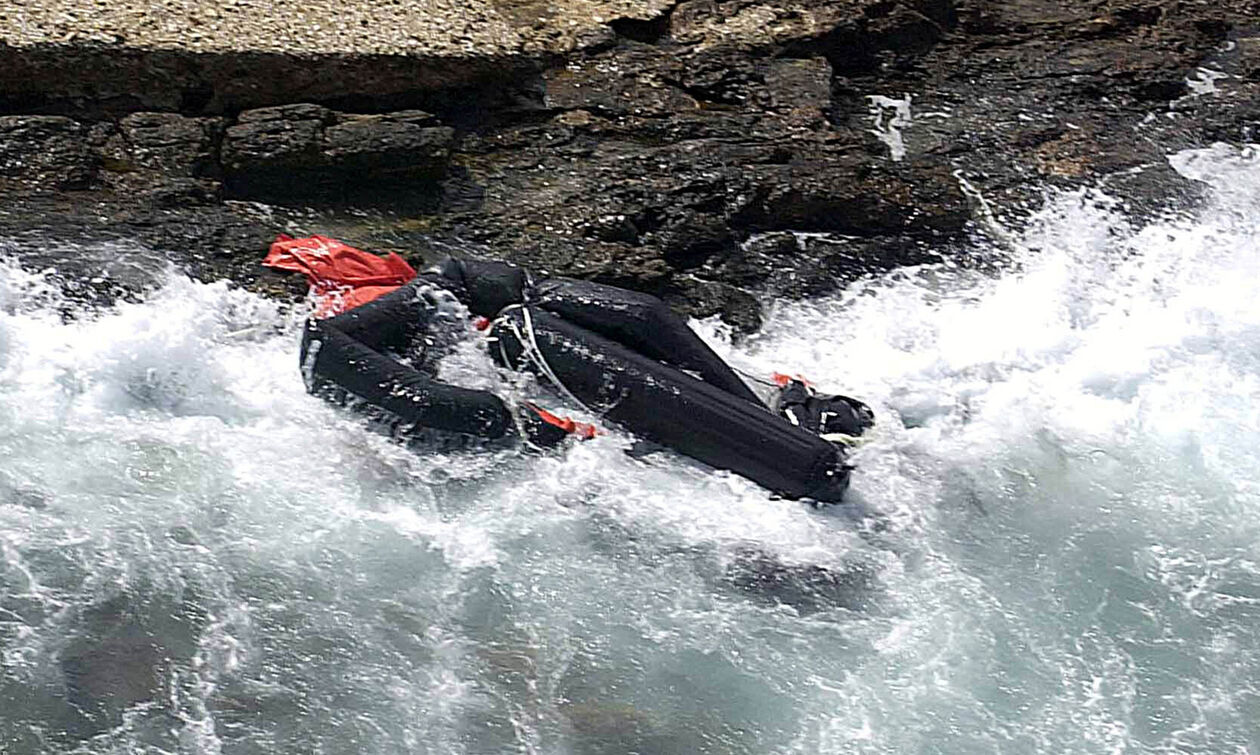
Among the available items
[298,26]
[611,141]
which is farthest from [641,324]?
[298,26]

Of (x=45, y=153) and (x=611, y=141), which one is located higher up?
(x=45, y=153)

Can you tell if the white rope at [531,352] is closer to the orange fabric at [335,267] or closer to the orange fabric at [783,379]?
the orange fabric at [335,267]

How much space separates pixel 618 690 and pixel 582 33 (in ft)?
14.6

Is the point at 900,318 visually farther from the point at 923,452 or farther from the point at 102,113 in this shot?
the point at 102,113

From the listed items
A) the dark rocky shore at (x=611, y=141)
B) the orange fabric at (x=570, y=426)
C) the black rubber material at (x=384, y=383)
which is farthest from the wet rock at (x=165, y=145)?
the orange fabric at (x=570, y=426)

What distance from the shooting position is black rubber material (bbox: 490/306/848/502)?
578 centimetres

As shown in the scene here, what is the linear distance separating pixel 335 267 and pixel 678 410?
5.43 ft

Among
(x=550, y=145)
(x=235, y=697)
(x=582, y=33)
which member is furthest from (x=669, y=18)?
(x=235, y=697)

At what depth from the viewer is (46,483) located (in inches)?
221

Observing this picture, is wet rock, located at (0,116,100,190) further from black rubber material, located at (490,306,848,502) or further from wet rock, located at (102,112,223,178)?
black rubber material, located at (490,306,848,502)

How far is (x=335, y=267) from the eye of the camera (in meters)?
6.69

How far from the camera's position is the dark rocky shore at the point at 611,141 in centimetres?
710

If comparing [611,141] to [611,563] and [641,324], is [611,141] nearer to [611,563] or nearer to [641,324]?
[641,324]

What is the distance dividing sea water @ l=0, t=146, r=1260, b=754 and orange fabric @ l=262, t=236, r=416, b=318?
196mm
